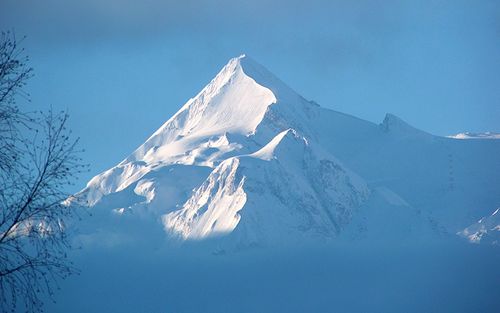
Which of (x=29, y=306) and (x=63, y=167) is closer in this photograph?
(x=29, y=306)

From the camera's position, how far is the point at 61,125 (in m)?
21.9

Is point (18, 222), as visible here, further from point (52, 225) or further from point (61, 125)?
point (61, 125)

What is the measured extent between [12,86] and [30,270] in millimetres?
4267

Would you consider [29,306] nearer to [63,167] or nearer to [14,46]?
[63,167]

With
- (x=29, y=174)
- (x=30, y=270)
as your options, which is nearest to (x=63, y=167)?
(x=29, y=174)

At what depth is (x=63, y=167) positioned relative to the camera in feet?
72.5

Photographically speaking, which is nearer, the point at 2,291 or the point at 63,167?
the point at 2,291

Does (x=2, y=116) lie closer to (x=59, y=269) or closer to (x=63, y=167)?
(x=63, y=167)

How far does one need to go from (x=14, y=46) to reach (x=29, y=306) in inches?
232

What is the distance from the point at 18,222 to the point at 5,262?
0.93m

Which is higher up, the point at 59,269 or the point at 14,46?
the point at 14,46

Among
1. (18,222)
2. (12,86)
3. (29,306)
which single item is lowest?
(29,306)

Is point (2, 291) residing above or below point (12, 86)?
below

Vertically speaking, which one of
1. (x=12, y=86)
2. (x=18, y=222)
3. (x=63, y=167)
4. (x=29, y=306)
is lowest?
(x=29, y=306)
